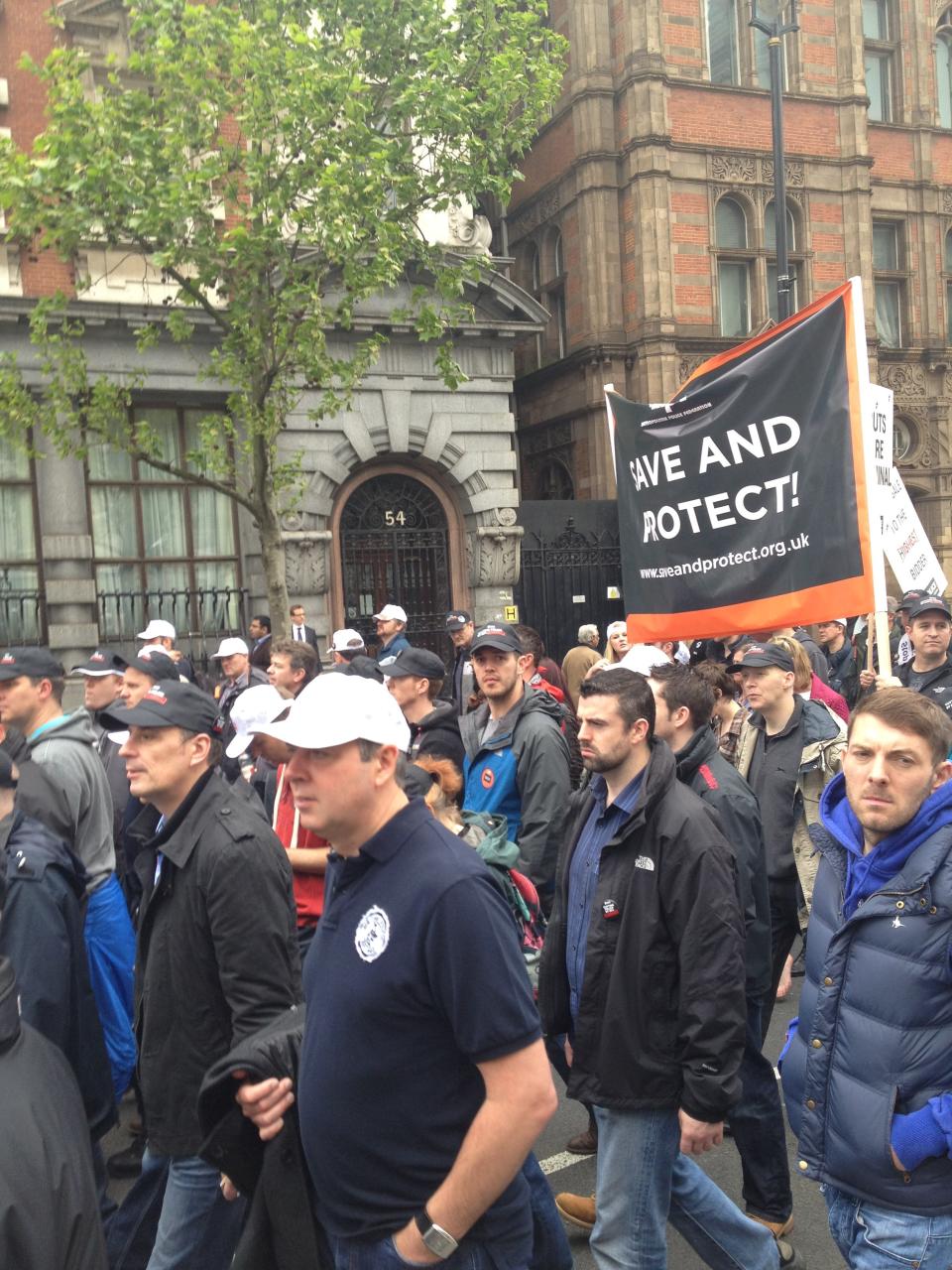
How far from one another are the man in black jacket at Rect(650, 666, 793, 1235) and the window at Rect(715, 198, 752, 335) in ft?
59.8

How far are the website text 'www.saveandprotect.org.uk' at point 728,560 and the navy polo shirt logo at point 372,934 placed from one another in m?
3.79

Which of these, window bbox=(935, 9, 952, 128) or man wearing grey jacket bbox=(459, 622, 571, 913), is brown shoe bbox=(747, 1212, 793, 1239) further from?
window bbox=(935, 9, 952, 128)

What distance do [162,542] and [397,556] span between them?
3501mm

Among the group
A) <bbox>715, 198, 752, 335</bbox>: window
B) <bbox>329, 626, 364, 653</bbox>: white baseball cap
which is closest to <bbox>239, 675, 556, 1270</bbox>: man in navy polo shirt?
<bbox>329, 626, 364, 653</bbox>: white baseball cap

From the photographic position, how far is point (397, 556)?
17.0m

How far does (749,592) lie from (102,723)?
135 inches

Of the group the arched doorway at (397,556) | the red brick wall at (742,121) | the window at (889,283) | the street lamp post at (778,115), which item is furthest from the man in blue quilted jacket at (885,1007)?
the window at (889,283)

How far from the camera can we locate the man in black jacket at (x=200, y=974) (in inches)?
119

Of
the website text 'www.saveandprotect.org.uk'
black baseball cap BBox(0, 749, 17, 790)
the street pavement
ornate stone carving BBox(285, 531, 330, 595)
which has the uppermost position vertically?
ornate stone carving BBox(285, 531, 330, 595)

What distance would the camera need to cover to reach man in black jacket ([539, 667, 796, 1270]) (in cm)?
307

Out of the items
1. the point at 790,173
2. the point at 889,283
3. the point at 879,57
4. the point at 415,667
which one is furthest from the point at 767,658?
the point at 879,57

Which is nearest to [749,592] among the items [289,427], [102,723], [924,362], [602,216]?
[102,723]

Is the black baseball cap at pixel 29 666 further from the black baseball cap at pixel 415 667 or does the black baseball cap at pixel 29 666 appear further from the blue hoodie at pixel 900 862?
the blue hoodie at pixel 900 862

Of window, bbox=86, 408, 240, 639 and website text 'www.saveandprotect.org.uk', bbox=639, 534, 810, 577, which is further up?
window, bbox=86, 408, 240, 639
